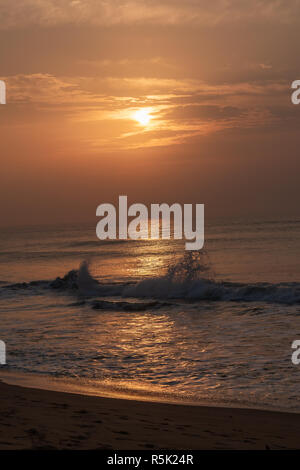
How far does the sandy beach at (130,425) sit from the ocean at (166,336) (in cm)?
77

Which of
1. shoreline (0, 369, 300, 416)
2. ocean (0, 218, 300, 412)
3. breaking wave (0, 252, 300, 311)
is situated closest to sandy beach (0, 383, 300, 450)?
shoreline (0, 369, 300, 416)

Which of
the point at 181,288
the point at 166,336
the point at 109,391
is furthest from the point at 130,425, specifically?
the point at 181,288

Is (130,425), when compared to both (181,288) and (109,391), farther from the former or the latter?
(181,288)

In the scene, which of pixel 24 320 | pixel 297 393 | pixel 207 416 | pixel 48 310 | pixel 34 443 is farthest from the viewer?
pixel 48 310

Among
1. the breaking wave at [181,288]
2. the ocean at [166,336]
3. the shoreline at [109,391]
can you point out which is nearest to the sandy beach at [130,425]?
the shoreline at [109,391]

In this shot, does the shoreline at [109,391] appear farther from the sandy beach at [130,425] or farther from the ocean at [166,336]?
the sandy beach at [130,425]

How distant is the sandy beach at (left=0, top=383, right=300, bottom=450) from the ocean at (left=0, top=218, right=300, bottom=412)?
77 centimetres

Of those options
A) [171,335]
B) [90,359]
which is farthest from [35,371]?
[171,335]

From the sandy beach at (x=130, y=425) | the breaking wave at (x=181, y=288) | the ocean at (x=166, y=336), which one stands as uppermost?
the breaking wave at (x=181, y=288)

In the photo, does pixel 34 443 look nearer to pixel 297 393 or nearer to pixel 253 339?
pixel 297 393

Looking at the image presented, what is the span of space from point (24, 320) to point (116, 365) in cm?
723

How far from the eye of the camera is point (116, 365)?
10.8 m

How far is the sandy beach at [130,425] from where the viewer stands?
5.71 metres

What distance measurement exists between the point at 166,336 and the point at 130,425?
739cm
